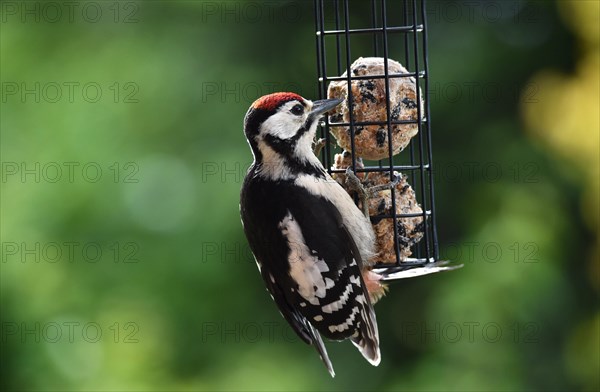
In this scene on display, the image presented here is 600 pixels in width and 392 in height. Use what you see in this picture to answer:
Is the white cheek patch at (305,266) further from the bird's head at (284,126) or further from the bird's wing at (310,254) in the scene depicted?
the bird's head at (284,126)

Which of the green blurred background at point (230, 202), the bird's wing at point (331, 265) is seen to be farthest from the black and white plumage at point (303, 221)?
the green blurred background at point (230, 202)

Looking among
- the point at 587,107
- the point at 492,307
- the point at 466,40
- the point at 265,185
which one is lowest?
the point at 492,307

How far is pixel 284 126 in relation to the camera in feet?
13.9

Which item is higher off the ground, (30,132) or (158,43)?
(158,43)

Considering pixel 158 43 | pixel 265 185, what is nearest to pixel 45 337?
pixel 158 43

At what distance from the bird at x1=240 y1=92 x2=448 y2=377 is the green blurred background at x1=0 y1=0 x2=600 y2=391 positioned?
2229mm

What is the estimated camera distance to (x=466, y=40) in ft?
23.0

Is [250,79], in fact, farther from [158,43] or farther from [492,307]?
[492,307]

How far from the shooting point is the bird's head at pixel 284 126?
4195mm

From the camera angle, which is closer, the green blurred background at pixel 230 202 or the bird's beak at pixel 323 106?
the bird's beak at pixel 323 106

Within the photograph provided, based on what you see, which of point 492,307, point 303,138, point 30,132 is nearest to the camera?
point 303,138

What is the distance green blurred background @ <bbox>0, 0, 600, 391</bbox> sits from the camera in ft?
21.6

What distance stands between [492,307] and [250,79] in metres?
2.34

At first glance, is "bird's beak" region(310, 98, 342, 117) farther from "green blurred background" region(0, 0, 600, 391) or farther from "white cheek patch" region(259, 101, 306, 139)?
"green blurred background" region(0, 0, 600, 391)
